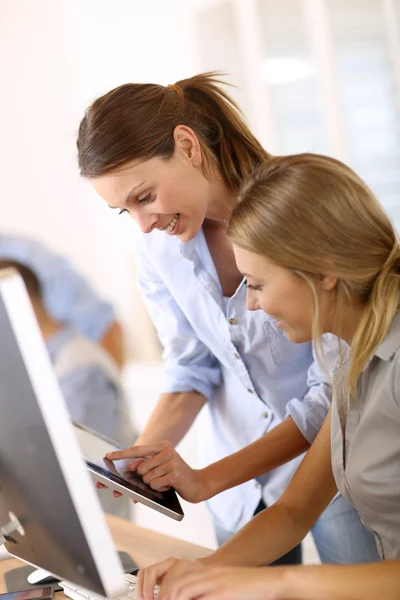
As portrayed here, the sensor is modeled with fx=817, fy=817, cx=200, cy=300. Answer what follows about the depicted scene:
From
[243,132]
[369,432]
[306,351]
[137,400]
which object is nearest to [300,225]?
[369,432]

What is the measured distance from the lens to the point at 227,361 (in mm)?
1722

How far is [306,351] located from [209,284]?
0.81 feet

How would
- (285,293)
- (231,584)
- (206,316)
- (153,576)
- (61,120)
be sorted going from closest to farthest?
(231,584) → (153,576) → (285,293) → (206,316) → (61,120)

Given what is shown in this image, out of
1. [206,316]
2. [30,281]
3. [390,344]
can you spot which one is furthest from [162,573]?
[30,281]

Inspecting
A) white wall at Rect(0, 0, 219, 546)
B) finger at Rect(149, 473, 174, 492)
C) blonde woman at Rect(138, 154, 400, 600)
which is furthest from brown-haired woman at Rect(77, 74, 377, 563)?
white wall at Rect(0, 0, 219, 546)

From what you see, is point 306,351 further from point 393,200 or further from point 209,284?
point 393,200

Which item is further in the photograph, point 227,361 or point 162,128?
point 227,361

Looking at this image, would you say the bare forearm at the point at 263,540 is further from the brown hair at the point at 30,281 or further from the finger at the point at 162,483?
the brown hair at the point at 30,281

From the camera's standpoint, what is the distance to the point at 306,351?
5.59 feet

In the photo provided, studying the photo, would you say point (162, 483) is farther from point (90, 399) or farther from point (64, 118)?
point (64, 118)

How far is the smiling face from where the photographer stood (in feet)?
4.75

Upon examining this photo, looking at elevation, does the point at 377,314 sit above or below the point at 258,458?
above

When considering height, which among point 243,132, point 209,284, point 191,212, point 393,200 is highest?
point 243,132

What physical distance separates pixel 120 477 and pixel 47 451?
0.55 metres
